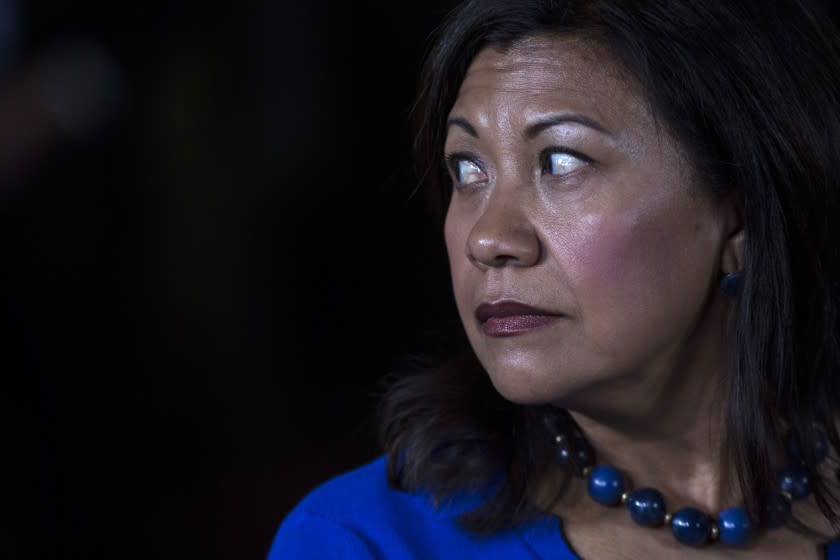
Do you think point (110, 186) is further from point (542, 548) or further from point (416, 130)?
point (542, 548)

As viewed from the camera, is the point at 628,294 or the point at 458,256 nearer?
the point at 628,294

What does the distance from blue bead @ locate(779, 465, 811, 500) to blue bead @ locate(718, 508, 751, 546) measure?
0.26 ft

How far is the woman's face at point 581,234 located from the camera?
4.42 ft

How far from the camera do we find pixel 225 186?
4656mm

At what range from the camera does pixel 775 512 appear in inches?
59.0

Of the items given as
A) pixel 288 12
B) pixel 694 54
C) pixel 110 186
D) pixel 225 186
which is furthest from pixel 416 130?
pixel 288 12

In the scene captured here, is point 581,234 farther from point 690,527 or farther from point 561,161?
point 690,527

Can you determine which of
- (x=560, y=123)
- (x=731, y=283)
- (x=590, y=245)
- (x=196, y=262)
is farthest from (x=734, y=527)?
(x=196, y=262)

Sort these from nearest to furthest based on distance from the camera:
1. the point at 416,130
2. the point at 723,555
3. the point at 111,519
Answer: the point at 723,555 < the point at 416,130 < the point at 111,519

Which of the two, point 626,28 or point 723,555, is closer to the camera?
point 626,28

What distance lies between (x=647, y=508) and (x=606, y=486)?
0.19 ft

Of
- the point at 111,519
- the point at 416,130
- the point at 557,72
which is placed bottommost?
the point at 111,519

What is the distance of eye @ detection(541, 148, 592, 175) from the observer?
136cm

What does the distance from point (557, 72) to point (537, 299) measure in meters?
A: 0.28
